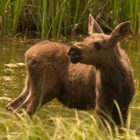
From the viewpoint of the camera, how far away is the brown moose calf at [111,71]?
9.73 metres

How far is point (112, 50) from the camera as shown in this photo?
9859mm

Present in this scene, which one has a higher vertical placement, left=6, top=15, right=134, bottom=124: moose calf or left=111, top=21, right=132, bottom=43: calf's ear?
left=111, top=21, right=132, bottom=43: calf's ear

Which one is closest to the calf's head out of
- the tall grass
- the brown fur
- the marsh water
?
the brown fur

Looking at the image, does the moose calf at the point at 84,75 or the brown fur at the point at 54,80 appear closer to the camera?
the moose calf at the point at 84,75

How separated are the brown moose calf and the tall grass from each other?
657cm

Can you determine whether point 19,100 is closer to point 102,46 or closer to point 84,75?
point 84,75

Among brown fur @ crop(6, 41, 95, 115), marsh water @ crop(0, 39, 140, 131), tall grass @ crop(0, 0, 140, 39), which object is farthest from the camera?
tall grass @ crop(0, 0, 140, 39)

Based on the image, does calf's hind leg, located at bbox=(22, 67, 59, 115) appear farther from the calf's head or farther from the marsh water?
the calf's head

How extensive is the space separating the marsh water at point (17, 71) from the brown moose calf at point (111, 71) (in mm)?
410

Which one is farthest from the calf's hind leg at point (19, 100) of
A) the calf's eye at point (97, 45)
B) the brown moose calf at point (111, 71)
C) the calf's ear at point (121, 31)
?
the calf's ear at point (121, 31)

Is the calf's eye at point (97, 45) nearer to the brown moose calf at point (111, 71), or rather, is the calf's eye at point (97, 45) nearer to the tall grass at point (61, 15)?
the brown moose calf at point (111, 71)

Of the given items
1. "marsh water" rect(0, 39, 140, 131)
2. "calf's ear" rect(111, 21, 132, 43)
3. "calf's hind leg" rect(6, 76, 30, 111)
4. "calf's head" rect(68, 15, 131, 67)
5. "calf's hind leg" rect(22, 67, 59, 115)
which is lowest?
"marsh water" rect(0, 39, 140, 131)

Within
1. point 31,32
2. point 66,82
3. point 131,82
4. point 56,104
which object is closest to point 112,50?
point 131,82

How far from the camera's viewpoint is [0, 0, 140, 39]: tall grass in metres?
16.6
